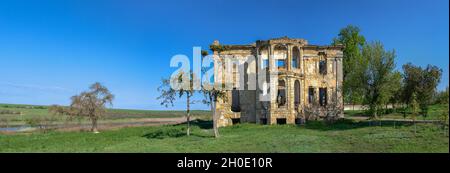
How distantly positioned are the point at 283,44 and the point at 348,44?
17.7m

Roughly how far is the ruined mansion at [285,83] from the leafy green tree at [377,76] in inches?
150

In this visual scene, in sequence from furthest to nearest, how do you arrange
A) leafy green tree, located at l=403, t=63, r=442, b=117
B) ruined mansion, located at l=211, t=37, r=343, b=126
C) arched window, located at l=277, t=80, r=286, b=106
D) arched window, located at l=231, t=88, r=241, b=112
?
1. arched window, located at l=231, t=88, r=241, b=112
2. arched window, located at l=277, t=80, r=286, b=106
3. ruined mansion, located at l=211, t=37, r=343, b=126
4. leafy green tree, located at l=403, t=63, r=442, b=117

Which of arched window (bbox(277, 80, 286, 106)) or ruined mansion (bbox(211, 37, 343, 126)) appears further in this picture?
arched window (bbox(277, 80, 286, 106))

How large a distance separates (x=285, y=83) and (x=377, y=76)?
8466 millimetres

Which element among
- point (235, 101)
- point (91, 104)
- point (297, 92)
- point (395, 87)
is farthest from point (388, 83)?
point (91, 104)

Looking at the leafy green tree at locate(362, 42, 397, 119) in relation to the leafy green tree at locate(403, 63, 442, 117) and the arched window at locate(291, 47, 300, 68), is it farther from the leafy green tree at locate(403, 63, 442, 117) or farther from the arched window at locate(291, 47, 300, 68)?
the arched window at locate(291, 47, 300, 68)

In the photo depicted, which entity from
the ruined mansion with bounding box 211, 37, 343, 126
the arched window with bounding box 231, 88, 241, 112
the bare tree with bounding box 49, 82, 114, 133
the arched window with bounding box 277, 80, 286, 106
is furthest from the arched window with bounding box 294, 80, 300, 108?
the bare tree with bounding box 49, 82, 114, 133

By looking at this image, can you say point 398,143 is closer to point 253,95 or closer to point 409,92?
point 409,92

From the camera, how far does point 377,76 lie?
1277 inches

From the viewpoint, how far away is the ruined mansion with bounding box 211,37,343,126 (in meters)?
33.8

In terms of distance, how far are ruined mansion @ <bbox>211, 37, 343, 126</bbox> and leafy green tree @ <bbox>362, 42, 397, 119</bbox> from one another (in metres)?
3.80

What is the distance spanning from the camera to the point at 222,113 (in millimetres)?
36406
